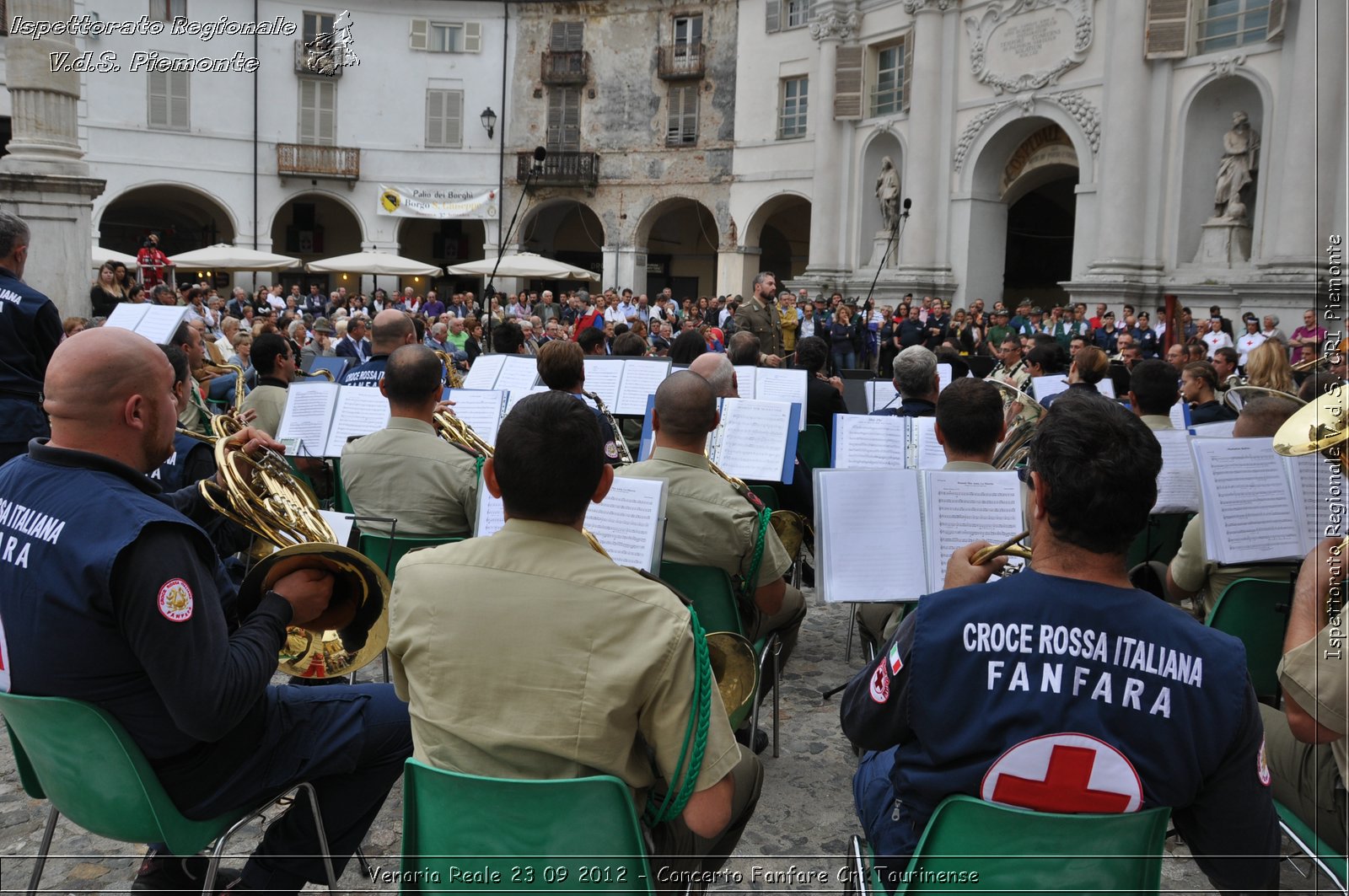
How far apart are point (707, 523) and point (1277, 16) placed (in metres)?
15.9

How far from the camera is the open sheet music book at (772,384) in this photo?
7.41 metres

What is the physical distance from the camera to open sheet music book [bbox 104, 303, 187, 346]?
6574mm

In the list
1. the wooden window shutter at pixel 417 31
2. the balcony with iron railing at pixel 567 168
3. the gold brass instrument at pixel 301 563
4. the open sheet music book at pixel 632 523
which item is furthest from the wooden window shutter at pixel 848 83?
the gold brass instrument at pixel 301 563

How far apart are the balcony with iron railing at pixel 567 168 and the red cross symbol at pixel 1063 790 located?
1160 inches

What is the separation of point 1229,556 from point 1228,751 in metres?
1.91

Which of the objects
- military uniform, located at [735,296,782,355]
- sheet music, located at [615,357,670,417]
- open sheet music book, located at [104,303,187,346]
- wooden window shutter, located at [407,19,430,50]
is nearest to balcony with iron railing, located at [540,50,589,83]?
wooden window shutter, located at [407,19,430,50]

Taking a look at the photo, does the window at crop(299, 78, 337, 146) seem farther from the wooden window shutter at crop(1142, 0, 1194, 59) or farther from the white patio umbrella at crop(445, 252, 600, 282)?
the wooden window shutter at crop(1142, 0, 1194, 59)

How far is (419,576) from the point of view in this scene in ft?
7.04

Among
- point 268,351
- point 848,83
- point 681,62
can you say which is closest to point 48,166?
point 268,351

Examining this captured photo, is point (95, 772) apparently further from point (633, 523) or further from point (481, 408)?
point (481, 408)

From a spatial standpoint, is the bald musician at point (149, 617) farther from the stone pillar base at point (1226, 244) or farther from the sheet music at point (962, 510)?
the stone pillar base at point (1226, 244)

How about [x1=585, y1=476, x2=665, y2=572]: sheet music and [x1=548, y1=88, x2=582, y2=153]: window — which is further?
[x1=548, y1=88, x2=582, y2=153]: window

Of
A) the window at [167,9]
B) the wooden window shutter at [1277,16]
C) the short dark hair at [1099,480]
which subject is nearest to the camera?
the short dark hair at [1099,480]

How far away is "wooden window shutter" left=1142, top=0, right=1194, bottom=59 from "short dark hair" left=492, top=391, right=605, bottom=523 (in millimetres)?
17761
